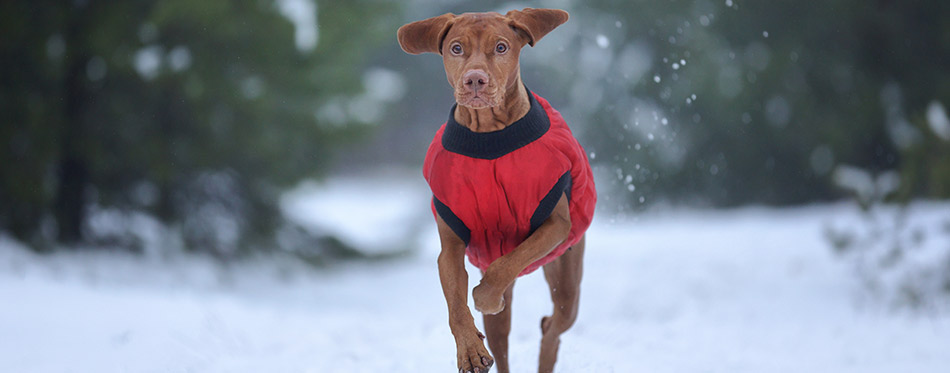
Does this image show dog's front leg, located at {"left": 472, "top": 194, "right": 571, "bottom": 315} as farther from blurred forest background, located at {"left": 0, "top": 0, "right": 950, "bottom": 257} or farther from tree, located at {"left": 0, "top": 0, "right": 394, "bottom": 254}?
tree, located at {"left": 0, "top": 0, "right": 394, "bottom": 254}

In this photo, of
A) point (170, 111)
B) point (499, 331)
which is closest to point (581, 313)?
point (499, 331)

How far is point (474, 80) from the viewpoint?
2307 mm

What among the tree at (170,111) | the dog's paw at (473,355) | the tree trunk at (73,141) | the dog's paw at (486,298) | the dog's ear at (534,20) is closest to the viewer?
the dog's paw at (473,355)

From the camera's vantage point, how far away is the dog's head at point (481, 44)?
2.34 meters

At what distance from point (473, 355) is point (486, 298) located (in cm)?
20

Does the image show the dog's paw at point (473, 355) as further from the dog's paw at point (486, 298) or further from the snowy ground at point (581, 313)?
the snowy ground at point (581, 313)

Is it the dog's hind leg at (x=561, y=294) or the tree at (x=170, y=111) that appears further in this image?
the tree at (x=170, y=111)

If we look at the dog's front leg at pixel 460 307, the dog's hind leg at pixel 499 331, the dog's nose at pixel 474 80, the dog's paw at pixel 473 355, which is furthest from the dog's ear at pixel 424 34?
the dog's hind leg at pixel 499 331

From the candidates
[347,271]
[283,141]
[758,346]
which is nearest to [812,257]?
[758,346]

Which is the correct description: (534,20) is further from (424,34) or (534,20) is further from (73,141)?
(73,141)

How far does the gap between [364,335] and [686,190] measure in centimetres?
543

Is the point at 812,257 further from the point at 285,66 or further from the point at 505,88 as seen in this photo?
the point at 505,88

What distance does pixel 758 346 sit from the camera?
493 cm

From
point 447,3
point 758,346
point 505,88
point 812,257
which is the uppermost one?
point 447,3
